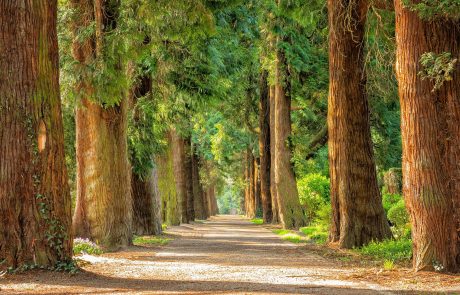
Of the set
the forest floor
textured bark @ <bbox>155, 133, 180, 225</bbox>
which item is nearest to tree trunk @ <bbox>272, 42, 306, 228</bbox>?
textured bark @ <bbox>155, 133, 180, 225</bbox>

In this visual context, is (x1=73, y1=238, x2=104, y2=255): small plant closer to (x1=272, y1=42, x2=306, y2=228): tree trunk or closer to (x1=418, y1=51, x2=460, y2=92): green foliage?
(x1=418, y1=51, x2=460, y2=92): green foliage

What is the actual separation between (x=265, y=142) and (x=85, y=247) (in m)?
23.2

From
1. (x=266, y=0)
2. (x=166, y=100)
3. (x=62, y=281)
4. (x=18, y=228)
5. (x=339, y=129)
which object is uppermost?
(x=266, y=0)

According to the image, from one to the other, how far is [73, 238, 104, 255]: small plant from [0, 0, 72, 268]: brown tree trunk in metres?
4.27

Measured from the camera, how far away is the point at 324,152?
39094mm

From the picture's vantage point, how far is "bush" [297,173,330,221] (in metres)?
32.5

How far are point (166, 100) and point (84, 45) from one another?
800 centimetres

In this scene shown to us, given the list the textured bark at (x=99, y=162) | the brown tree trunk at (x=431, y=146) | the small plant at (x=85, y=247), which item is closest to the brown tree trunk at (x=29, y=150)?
the small plant at (x=85, y=247)

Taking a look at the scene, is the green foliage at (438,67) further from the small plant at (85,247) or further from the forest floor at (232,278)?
the small plant at (85,247)

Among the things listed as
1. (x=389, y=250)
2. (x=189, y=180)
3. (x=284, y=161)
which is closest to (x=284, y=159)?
(x=284, y=161)

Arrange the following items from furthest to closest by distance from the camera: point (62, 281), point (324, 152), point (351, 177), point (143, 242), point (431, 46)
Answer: point (324, 152), point (143, 242), point (351, 177), point (431, 46), point (62, 281)

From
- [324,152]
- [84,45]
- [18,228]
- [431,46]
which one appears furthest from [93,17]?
[324,152]

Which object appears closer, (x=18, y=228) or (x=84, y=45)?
(x=18, y=228)

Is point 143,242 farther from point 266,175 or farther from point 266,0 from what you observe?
point 266,175
